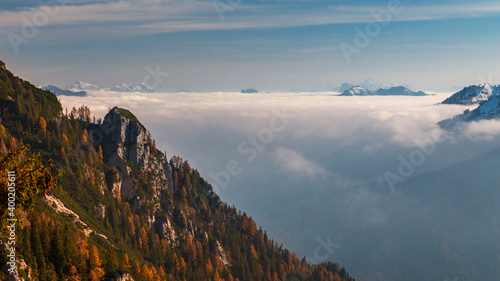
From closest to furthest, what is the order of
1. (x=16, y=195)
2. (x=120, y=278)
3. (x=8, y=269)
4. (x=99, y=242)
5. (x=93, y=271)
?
(x=16, y=195)
(x=8, y=269)
(x=93, y=271)
(x=120, y=278)
(x=99, y=242)

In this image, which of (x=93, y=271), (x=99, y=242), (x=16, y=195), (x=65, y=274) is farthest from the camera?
(x=99, y=242)

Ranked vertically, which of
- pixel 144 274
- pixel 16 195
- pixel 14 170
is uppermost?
pixel 14 170

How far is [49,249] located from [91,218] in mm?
115948

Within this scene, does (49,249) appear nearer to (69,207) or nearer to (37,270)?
(37,270)

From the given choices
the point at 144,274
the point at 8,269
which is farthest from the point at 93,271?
the point at 144,274

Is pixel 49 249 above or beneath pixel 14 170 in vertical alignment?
beneath

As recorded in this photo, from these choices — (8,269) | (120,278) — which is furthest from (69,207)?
(8,269)

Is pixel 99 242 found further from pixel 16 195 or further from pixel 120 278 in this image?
pixel 16 195

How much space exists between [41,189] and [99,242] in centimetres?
15580

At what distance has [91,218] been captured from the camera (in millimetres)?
193250

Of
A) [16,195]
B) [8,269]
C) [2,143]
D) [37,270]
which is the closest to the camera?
[16,195]

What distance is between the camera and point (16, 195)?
28625 mm

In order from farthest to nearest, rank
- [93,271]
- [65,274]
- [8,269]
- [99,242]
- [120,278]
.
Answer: [99,242], [120,278], [93,271], [65,274], [8,269]

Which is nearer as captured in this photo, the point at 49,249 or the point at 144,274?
the point at 49,249
